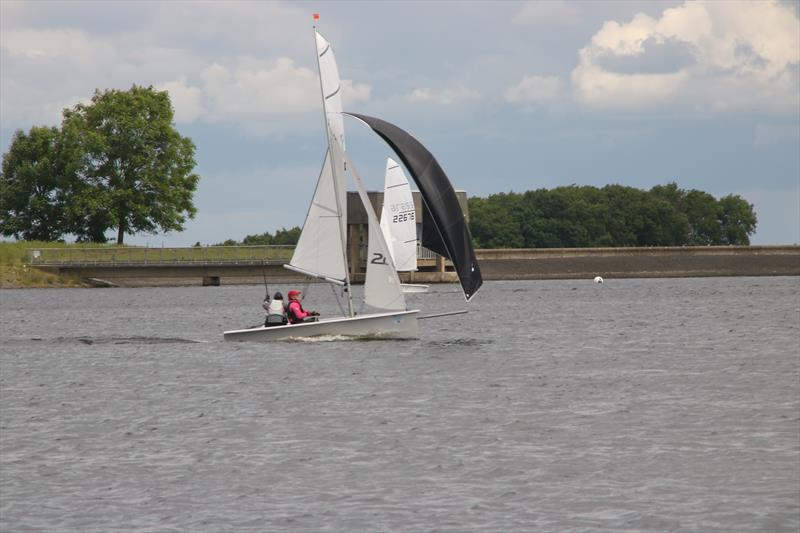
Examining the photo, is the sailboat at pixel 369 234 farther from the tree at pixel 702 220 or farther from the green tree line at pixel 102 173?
the tree at pixel 702 220

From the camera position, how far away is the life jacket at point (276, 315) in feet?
129

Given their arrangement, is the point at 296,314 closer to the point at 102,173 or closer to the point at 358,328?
the point at 358,328

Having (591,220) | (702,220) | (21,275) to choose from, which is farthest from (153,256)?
(702,220)

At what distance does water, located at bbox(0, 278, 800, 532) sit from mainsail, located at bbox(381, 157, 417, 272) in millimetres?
33699

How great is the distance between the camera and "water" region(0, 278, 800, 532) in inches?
690

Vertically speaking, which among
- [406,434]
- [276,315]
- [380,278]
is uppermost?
[380,278]

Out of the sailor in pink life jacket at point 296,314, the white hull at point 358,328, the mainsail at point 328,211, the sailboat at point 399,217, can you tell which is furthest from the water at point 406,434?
the sailboat at point 399,217

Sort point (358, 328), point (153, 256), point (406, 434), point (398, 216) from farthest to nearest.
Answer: point (153, 256)
point (398, 216)
point (358, 328)
point (406, 434)

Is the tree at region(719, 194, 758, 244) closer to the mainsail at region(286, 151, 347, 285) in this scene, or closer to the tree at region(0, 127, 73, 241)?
the tree at region(0, 127, 73, 241)

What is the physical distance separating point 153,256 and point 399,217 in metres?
33.4

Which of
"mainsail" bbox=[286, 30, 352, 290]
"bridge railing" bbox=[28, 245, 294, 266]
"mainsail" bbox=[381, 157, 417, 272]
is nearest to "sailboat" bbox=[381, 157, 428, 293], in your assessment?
"mainsail" bbox=[381, 157, 417, 272]

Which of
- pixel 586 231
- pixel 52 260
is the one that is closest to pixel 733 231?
pixel 586 231

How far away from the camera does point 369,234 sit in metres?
38.7

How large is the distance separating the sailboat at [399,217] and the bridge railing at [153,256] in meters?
26.4
